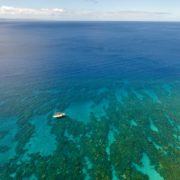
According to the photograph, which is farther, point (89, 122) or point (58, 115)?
point (58, 115)

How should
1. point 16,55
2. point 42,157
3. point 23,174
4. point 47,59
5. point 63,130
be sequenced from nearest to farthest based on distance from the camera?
point 23,174, point 42,157, point 63,130, point 47,59, point 16,55

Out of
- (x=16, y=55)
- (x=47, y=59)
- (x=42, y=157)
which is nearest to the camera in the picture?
(x=42, y=157)

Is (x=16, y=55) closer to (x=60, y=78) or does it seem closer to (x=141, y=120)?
(x=60, y=78)

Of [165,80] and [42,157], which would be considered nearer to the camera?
[42,157]

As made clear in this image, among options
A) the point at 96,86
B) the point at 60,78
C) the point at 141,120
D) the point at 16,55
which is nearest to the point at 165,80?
the point at 96,86

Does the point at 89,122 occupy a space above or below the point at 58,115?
below

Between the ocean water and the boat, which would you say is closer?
the ocean water

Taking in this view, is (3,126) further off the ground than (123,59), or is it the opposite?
(3,126)

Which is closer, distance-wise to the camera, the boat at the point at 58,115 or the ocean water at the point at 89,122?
the ocean water at the point at 89,122
